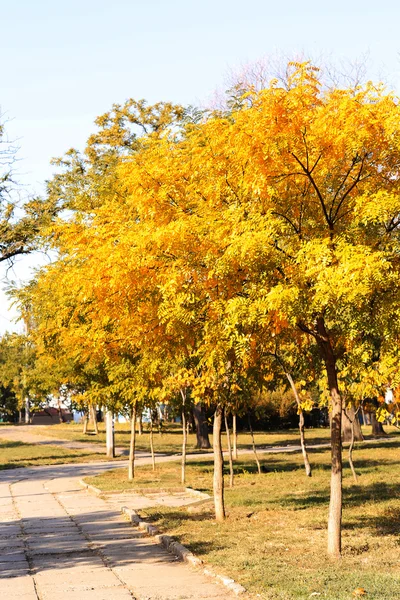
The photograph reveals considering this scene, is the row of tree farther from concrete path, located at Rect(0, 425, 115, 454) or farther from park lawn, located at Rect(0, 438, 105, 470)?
concrete path, located at Rect(0, 425, 115, 454)

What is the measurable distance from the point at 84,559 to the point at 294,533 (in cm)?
331

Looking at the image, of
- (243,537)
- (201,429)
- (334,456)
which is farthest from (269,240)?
(201,429)

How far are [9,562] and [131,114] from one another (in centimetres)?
2991

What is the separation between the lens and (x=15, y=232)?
94.9 ft

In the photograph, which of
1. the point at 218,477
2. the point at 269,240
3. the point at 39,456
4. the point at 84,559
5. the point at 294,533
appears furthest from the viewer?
the point at 39,456

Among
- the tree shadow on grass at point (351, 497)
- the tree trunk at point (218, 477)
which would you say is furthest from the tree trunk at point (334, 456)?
the tree shadow on grass at point (351, 497)

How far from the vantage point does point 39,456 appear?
37094mm

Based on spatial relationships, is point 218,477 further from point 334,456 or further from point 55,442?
point 55,442

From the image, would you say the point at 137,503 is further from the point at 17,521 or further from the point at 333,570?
the point at 333,570

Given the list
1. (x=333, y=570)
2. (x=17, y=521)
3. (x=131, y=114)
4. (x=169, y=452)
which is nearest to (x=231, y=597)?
(x=333, y=570)

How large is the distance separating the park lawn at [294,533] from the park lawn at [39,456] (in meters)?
10.2

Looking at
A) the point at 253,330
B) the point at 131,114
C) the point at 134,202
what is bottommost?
the point at 253,330

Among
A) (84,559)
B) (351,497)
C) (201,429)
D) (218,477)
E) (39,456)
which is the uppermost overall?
(201,429)

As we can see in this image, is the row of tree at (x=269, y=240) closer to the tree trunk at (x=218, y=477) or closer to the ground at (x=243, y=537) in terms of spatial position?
the ground at (x=243, y=537)
